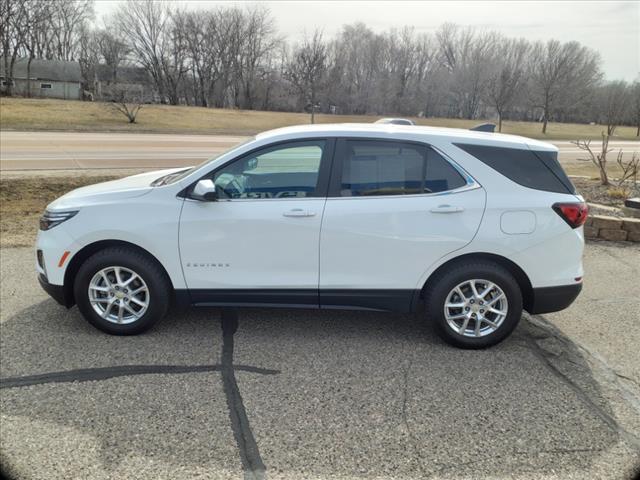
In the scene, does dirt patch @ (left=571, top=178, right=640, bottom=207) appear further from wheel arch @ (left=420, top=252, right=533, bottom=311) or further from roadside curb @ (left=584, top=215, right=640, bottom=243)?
wheel arch @ (left=420, top=252, right=533, bottom=311)

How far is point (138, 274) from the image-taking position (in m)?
3.72

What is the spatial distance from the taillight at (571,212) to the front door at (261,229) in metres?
1.75

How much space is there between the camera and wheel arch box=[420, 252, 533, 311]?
11.9 ft

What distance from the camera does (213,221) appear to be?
3.64 meters

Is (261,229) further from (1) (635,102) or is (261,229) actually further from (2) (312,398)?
(1) (635,102)

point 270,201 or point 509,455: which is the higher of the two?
point 270,201

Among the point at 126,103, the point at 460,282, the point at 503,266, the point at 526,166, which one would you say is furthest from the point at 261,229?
the point at 126,103

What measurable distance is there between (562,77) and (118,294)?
61016 mm

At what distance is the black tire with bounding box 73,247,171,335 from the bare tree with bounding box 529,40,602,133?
2090 inches

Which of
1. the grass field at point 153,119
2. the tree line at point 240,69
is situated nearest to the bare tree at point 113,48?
the tree line at point 240,69

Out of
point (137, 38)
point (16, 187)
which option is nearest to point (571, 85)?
point (137, 38)

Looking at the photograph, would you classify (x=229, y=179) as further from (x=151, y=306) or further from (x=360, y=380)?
(x=360, y=380)

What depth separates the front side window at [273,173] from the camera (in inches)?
145

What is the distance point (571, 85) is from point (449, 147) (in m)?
66.2
